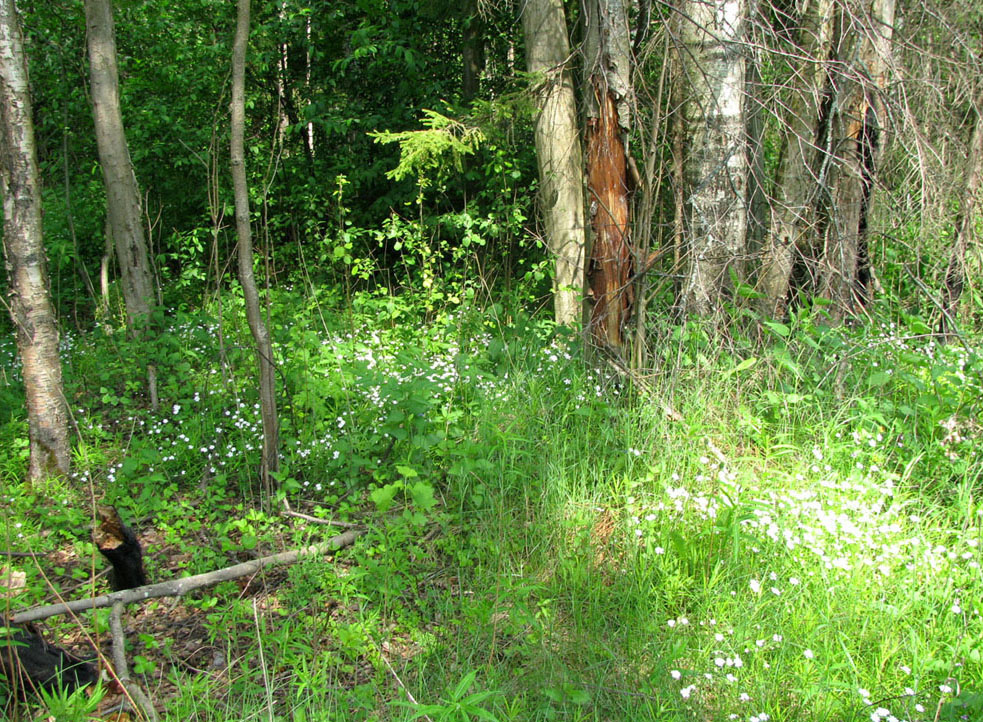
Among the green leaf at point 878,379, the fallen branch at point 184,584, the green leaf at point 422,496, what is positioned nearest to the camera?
the fallen branch at point 184,584

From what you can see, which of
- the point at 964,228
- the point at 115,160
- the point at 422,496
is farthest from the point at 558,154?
the point at 422,496

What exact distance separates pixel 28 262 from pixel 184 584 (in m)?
2.25

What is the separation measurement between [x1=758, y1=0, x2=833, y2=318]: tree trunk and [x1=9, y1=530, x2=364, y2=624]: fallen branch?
308 cm

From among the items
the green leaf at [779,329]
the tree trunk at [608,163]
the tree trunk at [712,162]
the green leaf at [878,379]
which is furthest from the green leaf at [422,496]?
the green leaf at [878,379]

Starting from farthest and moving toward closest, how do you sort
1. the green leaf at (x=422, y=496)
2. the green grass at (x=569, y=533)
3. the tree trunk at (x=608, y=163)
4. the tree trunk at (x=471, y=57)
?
the tree trunk at (x=471, y=57)
the tree trunk at (x=608, y=163)
the green leaf at (x=422, y=496)
the green grass at (x=569, y=533)

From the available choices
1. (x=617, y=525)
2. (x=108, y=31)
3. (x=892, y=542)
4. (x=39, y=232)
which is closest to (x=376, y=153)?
(x=108, y=31)

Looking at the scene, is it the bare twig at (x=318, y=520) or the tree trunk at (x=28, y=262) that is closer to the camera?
the bare twig at (x=318, y=520)

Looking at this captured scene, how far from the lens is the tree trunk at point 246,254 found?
358 centimetres

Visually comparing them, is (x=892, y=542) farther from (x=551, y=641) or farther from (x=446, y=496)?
(x=446, y=496)

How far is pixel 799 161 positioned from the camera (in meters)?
5.30

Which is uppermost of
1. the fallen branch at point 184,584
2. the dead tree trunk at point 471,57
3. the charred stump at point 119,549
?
the dead tree trunk at point 471,57

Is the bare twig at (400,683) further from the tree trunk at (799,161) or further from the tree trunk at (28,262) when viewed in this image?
the tree trunk at (799,161)

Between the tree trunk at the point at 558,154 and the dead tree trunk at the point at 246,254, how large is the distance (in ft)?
10.00

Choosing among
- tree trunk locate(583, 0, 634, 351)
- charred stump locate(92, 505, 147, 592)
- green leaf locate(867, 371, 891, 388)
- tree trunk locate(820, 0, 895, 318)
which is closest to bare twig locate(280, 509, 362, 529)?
charred stump locate(92, 505, 147, 592)
